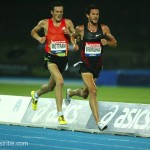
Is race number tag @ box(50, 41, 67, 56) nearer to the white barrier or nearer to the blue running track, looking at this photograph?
the white barrier

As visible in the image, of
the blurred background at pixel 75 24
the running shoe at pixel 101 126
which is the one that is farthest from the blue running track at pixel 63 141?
the blurred background at pixel 75 24

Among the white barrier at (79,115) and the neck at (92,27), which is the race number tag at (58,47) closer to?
the neck at (92,27)

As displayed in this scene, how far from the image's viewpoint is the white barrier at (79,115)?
316 inches

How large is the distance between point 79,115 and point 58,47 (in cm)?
124

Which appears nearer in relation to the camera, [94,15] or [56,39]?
[94,15]

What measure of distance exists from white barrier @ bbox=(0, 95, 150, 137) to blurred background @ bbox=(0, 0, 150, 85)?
15.2 m

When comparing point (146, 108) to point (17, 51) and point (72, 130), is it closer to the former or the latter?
point (72, 130)

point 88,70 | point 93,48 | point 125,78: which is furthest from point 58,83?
point 125,78

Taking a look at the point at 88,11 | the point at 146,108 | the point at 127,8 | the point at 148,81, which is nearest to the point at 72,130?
the point at 146,108

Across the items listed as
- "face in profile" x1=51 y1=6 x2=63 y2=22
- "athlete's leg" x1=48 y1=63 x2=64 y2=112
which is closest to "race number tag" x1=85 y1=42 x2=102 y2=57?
"athlete's leg" x1=48 y1=63 x2=64 y2=112

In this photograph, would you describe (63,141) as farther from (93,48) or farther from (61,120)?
(93,48)

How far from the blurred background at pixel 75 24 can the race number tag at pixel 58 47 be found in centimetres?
1577

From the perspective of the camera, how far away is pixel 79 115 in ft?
29.0

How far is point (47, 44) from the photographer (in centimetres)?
914
